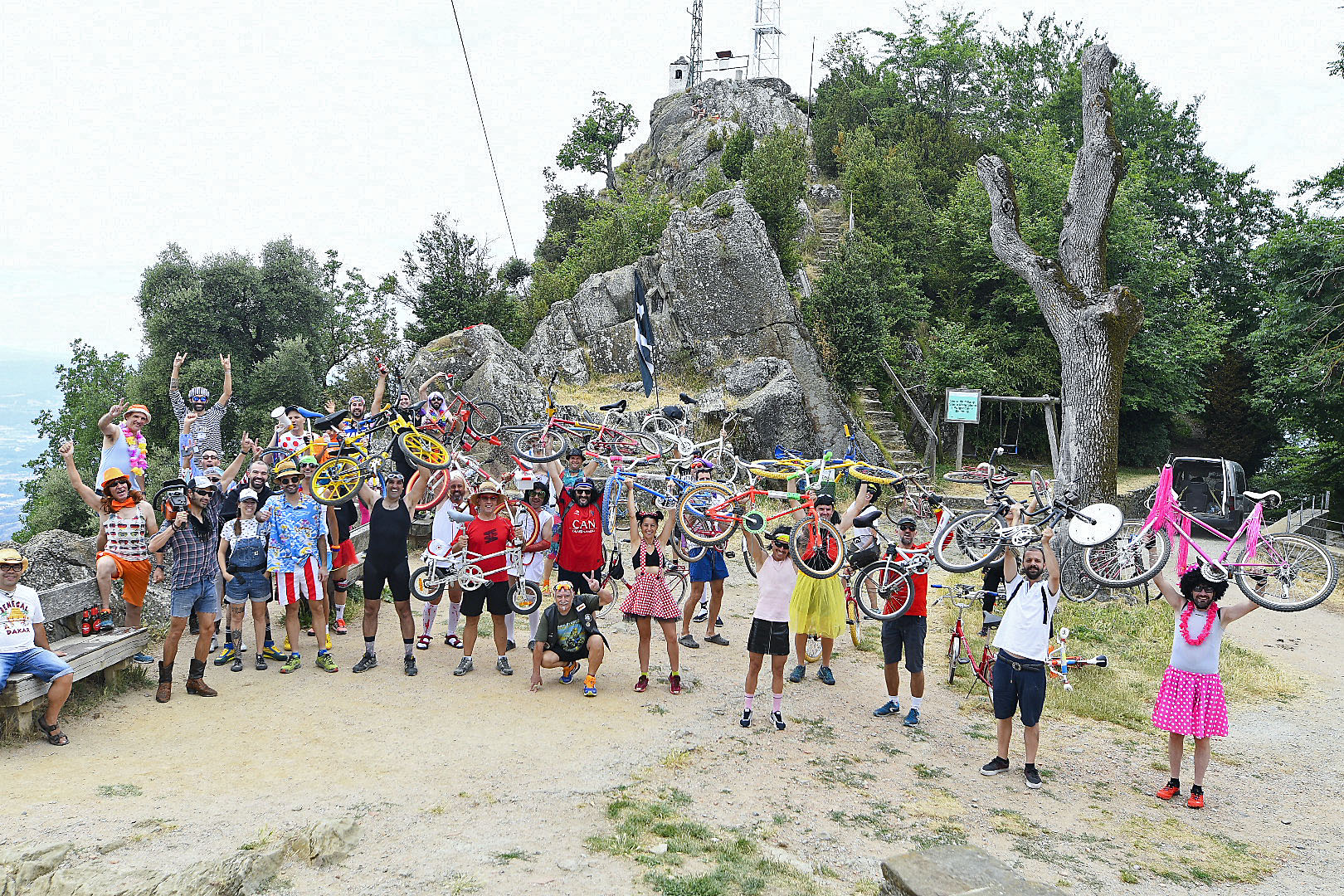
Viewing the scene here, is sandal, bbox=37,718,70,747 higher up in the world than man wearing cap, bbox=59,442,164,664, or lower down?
lower down

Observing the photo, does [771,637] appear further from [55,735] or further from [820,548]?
[55,735]

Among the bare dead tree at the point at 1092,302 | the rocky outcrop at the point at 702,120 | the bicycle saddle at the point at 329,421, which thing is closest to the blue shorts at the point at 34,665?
the bicycle saddle at the point at 329,421

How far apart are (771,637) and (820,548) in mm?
1144

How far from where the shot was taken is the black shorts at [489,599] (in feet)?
26.2

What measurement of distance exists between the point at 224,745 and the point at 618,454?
5587 millimetres

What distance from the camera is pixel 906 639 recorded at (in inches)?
295

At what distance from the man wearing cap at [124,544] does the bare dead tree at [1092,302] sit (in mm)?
12173

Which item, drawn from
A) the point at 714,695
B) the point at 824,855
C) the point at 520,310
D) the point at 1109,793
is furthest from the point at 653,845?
the point at 520,310

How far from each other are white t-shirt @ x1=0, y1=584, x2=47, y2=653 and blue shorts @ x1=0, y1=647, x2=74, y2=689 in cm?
5

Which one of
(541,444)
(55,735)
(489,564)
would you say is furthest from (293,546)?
(541,444)

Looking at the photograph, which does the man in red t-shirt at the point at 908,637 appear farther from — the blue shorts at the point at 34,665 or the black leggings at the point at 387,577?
the blue shorts at the point at 34,665

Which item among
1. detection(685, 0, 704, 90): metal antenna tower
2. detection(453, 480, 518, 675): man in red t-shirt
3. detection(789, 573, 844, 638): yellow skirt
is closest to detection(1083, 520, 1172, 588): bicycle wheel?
detection(789, 573, 844, 638): yellow skirt

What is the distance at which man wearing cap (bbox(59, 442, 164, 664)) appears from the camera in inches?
287

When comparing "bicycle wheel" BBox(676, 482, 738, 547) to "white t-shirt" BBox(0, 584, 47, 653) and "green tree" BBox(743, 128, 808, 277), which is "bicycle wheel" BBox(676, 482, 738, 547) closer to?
"white t-shirt" BBox(0, 584, 47, 653)
